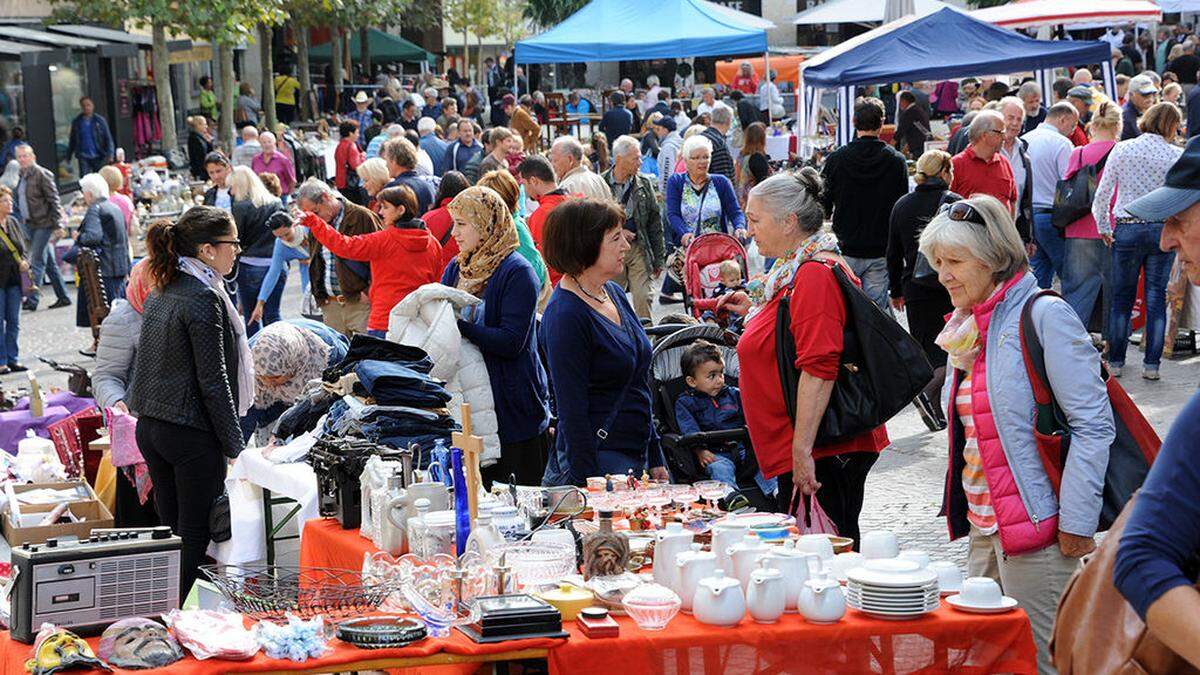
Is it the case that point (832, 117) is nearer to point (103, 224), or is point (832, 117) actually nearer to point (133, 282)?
point (103, 224)

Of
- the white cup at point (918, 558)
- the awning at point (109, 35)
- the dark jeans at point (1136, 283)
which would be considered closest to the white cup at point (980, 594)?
the white cup at point (918, 558)

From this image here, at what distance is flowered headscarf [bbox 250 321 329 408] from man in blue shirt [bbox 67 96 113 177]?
20.9 m

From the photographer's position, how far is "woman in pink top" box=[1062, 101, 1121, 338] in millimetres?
10578

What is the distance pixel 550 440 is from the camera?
6.88m

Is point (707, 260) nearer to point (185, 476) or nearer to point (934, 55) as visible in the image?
point (185, 476)

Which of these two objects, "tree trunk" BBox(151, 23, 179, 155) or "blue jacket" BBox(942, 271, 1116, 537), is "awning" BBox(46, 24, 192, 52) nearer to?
"tree trunk" BBox(151, 23, 179, 155)

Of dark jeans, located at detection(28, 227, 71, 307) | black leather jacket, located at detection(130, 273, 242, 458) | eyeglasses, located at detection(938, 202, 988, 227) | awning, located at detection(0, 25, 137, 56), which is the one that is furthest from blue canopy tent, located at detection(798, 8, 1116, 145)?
awning, located at detection(0, 25, 137, 56)

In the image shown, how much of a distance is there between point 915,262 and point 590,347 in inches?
170

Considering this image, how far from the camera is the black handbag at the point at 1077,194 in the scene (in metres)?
10.7

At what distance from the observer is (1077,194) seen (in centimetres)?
1072

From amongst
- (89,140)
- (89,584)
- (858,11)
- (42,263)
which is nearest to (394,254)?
(89,584)

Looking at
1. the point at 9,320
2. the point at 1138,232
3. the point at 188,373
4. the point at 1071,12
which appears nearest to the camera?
the point at 188,373

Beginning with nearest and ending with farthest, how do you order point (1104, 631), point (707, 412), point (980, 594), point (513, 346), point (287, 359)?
point (1104, 631) → point (980, 594) → point (513, 346) → point (707, 412) → point (287, 359)

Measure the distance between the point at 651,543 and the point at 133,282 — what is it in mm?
3624
